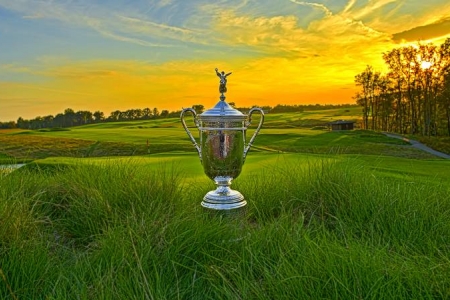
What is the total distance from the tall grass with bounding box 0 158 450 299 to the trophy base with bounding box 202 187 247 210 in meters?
0.10

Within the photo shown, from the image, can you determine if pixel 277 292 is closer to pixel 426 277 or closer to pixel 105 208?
pixel 426 277

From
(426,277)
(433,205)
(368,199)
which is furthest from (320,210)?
(426,277)

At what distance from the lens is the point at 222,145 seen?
11.1ft

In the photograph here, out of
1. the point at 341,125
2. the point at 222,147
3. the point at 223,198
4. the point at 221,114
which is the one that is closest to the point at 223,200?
the point at 223,198

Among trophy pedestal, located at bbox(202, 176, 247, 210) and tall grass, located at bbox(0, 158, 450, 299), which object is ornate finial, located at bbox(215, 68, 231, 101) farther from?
tall grass, located at bbox(0, 158, 450, 299)

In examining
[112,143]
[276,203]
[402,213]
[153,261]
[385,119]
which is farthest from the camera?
[385,119]

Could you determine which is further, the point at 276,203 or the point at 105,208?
the point at 276,203

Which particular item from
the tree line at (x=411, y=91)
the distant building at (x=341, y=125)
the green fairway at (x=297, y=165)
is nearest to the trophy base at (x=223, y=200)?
the green fairway at (x=297, y=165)

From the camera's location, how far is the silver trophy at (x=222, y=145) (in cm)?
333

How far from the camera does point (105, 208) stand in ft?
11.0

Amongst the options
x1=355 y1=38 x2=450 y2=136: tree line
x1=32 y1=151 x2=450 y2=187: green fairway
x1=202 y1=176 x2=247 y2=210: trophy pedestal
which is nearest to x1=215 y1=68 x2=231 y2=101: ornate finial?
x1=202 y1=176 x2=247 y2=210: trophy pedestal

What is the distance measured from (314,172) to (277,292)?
241 centimetres

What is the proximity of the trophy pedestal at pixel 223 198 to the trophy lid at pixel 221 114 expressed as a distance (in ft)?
1.95

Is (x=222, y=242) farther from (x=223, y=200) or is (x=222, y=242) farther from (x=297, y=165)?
Answer: (x=297, y=165)
